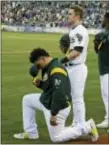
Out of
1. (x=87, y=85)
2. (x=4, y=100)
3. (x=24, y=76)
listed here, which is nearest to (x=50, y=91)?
(x=4, y=100)

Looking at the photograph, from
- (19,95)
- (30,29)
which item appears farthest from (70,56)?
(30,29)

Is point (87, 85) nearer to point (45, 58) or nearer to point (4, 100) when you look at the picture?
point (4, 100)

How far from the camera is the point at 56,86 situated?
771 cm

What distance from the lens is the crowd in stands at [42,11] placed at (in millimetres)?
50406

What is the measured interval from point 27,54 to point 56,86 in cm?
1754

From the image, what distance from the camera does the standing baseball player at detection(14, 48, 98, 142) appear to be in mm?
7773

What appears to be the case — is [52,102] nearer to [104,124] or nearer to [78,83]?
[78,83]

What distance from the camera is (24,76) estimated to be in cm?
1719

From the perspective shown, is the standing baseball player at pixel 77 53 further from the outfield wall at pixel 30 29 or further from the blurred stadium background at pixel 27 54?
the outfield wall at pixel 30 29

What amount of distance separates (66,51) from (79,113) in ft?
3.89

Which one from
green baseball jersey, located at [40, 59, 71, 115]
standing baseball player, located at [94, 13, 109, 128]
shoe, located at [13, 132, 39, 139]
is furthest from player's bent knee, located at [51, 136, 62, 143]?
standing baseball player, located at [94, 13, 109, 128]

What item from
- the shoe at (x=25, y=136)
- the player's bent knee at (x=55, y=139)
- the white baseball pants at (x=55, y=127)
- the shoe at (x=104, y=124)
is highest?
the white baseball pants at (x=55, y=127)

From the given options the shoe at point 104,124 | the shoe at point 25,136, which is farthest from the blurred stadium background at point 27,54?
the shoe at point 104,124

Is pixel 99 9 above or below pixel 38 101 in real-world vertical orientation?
below
